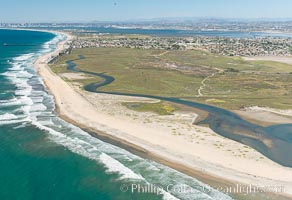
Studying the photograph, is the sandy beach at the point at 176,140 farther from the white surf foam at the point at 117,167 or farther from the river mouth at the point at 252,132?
the white surf foam at the point at 117,167

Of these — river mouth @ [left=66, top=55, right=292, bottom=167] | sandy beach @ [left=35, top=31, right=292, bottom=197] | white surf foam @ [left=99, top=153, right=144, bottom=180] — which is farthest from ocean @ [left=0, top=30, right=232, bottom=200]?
river mouth @ [left=66, top=55, right=292, bottom=167]

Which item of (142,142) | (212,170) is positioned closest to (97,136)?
(142,142)

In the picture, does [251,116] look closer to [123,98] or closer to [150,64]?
[123,98]

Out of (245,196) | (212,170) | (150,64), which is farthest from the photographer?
(150,64)

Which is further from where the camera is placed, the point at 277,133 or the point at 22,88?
the point at 22,88

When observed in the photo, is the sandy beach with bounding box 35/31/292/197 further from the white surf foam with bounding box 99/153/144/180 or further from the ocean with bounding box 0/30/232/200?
the white surf foam with bounding box 99/153/144/180

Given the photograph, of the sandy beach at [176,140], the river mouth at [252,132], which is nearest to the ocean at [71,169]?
the sandy beach at [176,140]

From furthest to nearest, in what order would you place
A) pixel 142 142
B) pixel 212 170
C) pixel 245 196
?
pixel 142 142 < pixel 212 170 < pixel 245 196
